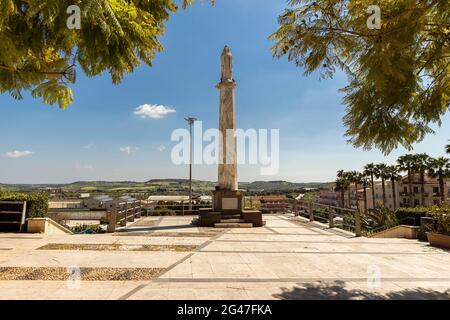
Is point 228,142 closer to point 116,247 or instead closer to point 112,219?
point 112,219

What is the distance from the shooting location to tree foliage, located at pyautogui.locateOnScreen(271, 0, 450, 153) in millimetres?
3758

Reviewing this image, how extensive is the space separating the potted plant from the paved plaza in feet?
1.03

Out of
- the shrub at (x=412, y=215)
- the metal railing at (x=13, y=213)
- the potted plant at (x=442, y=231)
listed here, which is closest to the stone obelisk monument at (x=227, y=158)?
the shrub at (x=412, y=215)

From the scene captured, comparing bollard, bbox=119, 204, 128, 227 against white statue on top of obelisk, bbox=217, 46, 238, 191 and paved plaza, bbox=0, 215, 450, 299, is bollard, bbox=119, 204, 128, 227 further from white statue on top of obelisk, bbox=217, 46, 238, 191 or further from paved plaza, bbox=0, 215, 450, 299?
white statue on top of obelisk, bbox=217, 46, 238, 191

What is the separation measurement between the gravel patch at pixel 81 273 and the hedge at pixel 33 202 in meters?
6.06

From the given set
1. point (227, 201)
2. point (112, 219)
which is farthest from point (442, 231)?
point (112, 219)

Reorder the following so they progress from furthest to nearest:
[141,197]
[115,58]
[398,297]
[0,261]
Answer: [141,197]
[0,261]
[398,297]
[115,58]

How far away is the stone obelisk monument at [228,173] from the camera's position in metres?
13.8

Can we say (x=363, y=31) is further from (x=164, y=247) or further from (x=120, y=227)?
(x=120, y=227)

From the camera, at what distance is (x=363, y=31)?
3959mm

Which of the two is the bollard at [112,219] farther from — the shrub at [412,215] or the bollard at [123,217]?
the shrub at [412,215]

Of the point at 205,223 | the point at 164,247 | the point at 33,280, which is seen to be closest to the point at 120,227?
the point at 205,223
